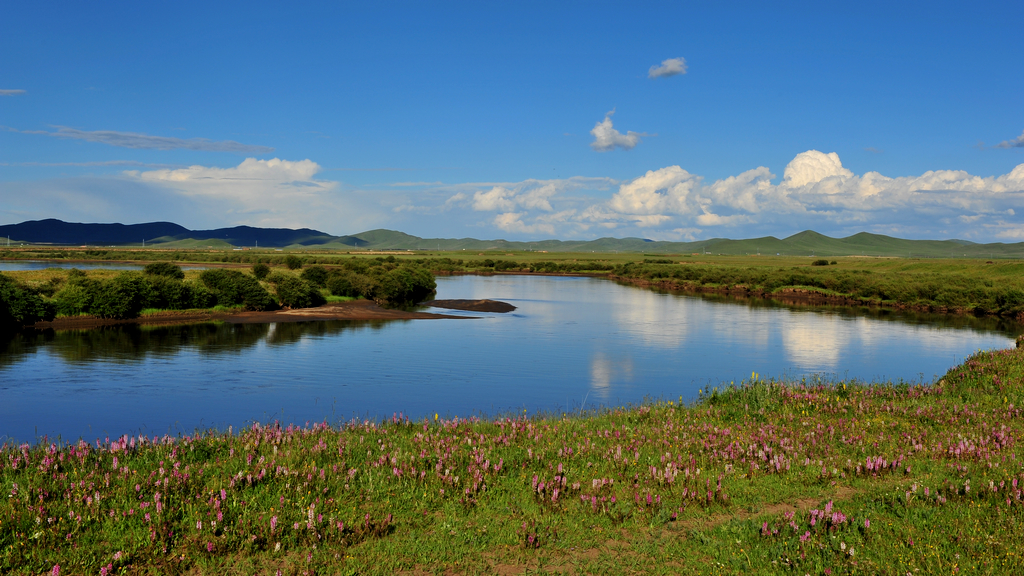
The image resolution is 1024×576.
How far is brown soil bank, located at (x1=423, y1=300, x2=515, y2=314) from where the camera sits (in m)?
66.2

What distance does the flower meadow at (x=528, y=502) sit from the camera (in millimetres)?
6691

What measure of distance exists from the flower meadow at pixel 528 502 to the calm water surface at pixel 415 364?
11.9 meters

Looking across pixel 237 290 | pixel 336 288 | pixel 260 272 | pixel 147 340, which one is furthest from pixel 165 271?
pixel 147 340

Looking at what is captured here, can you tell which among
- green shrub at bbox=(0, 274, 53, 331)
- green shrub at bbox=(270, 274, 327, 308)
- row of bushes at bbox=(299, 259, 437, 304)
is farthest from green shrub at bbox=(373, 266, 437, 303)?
green shrub at bbox=(0, 274, 53, 331)

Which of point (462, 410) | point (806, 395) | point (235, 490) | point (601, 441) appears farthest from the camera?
point (462, 410)

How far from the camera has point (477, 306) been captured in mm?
67625

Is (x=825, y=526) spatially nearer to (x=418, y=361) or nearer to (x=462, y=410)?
(x=462, y=410)

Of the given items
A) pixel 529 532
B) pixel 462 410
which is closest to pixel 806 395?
pixel 529 532

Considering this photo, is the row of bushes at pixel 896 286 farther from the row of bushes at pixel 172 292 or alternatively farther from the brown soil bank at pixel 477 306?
the row of bushes at pixel 172 292

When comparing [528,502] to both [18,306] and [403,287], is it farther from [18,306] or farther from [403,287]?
[403,287]

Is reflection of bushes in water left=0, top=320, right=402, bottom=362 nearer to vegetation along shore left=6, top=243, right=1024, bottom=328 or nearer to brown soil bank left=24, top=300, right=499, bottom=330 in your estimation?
brown soil bank left=24, top=300, right=499, bottom=330

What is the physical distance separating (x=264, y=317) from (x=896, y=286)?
7278 cm

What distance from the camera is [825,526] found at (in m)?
7.23

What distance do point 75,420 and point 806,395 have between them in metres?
21.9
